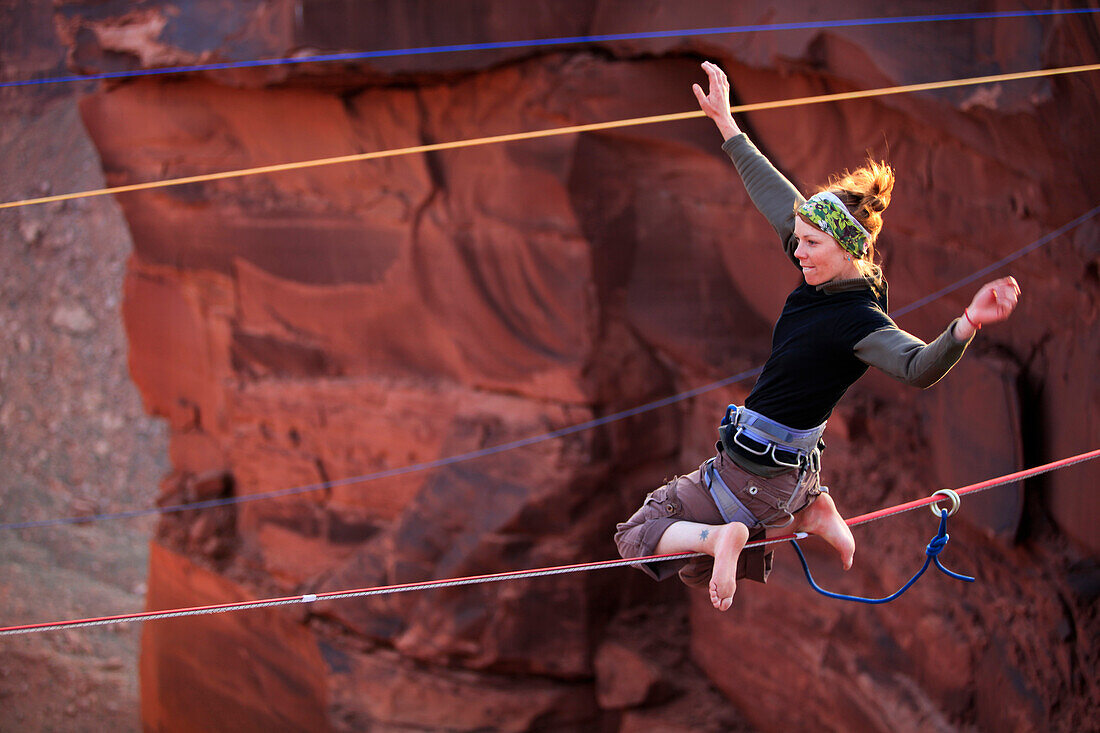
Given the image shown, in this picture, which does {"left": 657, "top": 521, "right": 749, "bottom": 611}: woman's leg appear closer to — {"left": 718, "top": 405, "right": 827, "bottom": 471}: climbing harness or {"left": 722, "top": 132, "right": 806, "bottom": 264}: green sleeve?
{"left": 718, "top": 405, "right": 827, "bottom": 471}: climbing harness

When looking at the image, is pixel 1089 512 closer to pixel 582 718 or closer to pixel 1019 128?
pixel 1019 128

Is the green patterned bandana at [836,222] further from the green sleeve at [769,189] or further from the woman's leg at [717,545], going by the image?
the woman's leg at [717,545]

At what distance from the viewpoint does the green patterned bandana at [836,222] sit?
3.06 meters

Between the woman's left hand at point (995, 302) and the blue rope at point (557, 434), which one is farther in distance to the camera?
the blue rope at point (557, 434)

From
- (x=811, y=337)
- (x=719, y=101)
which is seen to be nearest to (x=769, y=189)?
(x=719, y=101)

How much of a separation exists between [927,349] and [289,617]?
23.1 ft

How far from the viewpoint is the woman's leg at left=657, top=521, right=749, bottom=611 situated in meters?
3.20

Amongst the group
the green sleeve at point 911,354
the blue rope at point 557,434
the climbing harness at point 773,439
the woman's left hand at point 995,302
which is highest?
the blue rope at point 557,434

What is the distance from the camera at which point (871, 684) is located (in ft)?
21.6

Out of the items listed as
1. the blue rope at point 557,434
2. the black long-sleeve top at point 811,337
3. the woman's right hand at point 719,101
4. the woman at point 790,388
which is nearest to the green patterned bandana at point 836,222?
the woman at point 790,388

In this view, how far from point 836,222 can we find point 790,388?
0.50m

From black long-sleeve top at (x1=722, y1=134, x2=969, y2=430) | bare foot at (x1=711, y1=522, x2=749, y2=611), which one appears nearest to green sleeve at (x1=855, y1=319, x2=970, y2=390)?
black long-sleeve top at (x1=722, y1=134, x2=969, y2=430)

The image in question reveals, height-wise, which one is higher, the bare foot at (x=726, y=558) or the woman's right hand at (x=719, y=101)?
the woman's right hand at (x=719, y=101)

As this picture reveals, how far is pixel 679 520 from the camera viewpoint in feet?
11.4
